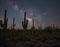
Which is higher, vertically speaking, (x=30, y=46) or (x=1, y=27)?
(x=1, y=27)

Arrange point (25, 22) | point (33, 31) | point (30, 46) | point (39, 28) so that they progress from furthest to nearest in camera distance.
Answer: point (39, 28)
point (33, 31)
point (25, 22)
point (30, 46)

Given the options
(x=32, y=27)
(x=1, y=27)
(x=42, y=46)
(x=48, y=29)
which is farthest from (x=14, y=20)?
(x=42, y=46)

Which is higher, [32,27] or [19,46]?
[32,27]

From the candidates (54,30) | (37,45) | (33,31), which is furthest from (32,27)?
(37,45)

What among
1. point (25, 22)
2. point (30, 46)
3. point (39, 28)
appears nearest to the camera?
point (30, 46)

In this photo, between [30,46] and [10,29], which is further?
[10,29]


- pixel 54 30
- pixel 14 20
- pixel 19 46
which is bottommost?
pixel 19 46

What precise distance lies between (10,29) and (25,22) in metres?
3.58

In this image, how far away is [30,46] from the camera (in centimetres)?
852

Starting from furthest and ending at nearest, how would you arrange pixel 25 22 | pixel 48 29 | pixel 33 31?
pixel 33 31
pixel 48 29
pixel 25 22

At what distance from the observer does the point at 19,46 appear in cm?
864

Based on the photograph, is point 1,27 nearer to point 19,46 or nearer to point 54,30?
point 19,46

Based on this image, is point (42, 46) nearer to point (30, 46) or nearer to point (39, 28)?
point (30, 46)

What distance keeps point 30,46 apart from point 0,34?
391 cm
